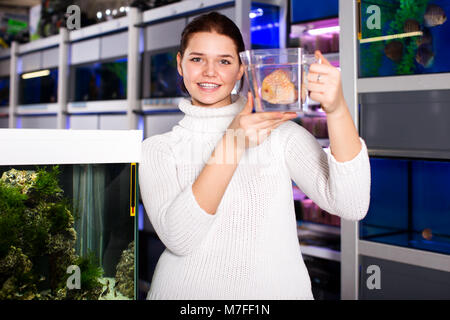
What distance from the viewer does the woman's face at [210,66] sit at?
4.09 feet

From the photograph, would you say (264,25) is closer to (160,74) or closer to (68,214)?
(160,74)

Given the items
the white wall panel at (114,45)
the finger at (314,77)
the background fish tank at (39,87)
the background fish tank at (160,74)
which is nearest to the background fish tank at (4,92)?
the background fish tank at (39,87)

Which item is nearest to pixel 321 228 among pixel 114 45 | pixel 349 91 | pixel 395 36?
pixel 349 91

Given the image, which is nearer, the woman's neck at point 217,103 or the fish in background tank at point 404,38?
the woman's neck at point 217,103

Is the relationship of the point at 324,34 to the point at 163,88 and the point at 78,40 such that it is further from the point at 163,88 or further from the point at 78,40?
the point at 78,40

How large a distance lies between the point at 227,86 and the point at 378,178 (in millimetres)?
1244

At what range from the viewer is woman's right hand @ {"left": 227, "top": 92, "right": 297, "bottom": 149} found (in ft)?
3.39

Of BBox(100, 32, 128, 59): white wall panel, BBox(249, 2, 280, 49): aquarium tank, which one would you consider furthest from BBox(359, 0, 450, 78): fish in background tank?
BBox(100, 32, 128, 59): white wall panel

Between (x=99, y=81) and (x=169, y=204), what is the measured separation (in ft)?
9.61

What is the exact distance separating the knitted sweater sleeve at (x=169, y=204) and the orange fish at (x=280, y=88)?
0.28 metres

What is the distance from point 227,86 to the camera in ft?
4.18

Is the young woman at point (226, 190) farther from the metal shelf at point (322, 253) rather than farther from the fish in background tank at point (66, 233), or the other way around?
the metal shelf at point (322, 253)

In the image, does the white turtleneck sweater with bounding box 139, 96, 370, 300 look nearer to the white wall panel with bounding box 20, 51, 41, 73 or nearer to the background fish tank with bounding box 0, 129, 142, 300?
the background fish tank with bounding box 0, 129, 142, 300
